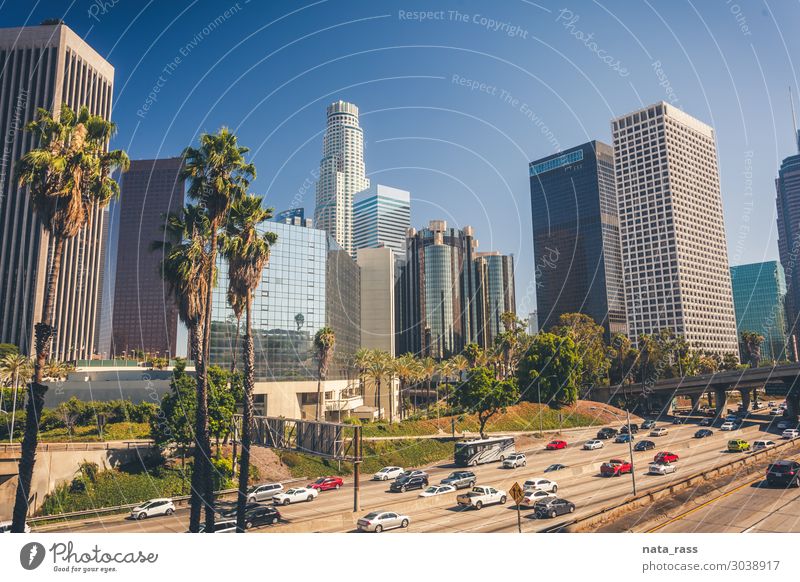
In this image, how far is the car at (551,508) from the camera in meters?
32.9

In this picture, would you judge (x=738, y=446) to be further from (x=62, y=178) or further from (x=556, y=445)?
(x=62, y=178)

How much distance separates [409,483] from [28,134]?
9420cm

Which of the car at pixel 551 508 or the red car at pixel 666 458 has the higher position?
the car at pixel 551 508

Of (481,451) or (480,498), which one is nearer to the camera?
(480,498)

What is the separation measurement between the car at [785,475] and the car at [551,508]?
1353 centimetres

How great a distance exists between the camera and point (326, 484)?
164 ft

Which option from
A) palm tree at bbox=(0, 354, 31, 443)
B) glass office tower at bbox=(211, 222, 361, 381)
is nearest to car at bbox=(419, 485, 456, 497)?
glass office tower at bbox=(211, 222, 361, 381)

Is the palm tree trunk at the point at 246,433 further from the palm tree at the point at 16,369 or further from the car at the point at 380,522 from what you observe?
the palm tree at the point at 16,369

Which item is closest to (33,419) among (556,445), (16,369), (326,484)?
(326,484)

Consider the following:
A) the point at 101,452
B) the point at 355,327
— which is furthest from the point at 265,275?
the point at 355,327

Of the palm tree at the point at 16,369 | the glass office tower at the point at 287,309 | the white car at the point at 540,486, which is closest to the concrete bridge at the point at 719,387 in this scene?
the glass office tower at the point at 287,309

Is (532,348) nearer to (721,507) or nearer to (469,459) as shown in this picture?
(469,459)
